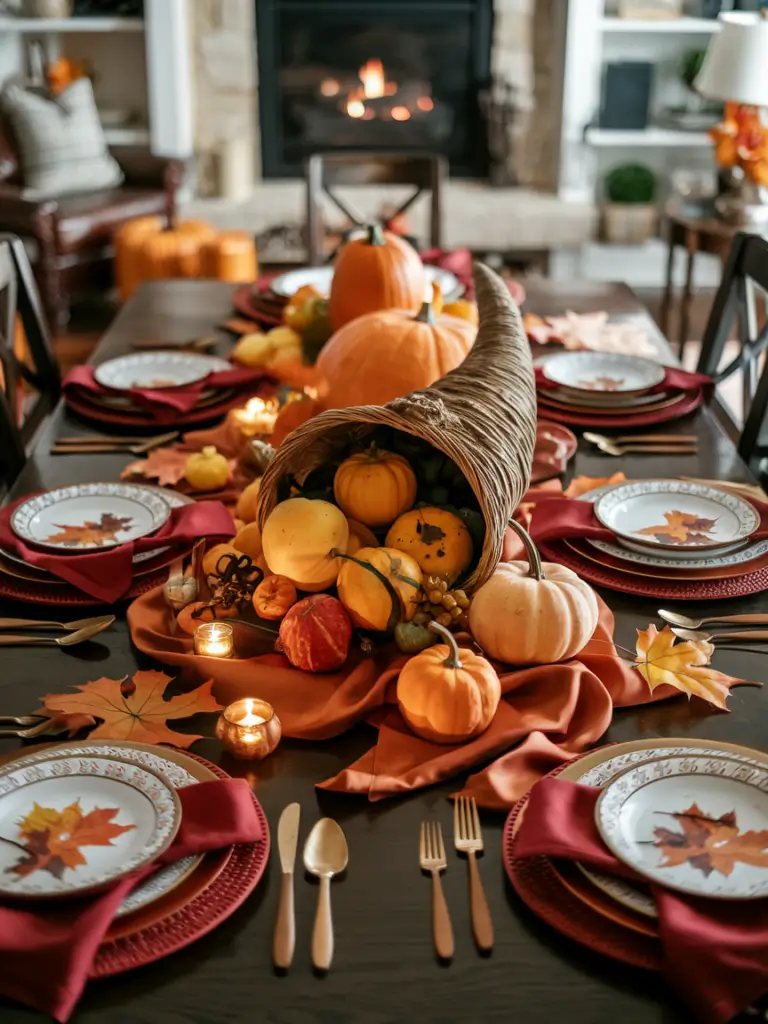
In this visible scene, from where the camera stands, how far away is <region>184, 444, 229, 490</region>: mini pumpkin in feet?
4.87

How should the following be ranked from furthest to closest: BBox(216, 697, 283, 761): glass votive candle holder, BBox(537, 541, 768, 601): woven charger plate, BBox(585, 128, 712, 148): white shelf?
BBox(585, 128, 712, 148): white shelf, BBox(537, 541, 768, 601): woven charger plate, BBox(216, 697, 283, 761): glass votive candle holder

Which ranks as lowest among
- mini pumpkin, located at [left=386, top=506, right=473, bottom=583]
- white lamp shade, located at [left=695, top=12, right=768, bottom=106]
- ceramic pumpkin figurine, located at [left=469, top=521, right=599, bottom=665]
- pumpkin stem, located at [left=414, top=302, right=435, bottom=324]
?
ceramic pumpkin figurine, located at [left=469, top=521, right=599, bottom=665]

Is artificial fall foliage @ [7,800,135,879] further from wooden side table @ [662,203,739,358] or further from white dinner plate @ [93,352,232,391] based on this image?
wooden side table @ [662,203,739,358]

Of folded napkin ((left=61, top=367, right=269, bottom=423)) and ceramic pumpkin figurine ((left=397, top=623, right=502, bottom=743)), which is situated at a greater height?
ceramic pumpkin figurine ((left=397, top=623, right=502, bottom=743))

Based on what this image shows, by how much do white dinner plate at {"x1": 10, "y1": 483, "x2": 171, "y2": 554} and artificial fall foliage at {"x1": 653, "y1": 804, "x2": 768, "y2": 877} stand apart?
70 cm

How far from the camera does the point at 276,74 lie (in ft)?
16.8

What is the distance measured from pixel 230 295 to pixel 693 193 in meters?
2.29

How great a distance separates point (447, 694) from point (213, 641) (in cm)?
25

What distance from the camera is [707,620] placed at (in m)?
1.18

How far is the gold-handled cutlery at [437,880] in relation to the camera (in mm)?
757

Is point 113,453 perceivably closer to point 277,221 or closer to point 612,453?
point 612,453

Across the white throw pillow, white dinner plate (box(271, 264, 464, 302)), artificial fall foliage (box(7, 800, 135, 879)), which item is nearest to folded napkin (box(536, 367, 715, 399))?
white dinner plate (box(271, 264, 464, 302))

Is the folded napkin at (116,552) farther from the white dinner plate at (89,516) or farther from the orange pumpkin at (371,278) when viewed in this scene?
the orange pumpkin at (371,278)

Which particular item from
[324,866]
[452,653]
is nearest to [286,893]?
[324,866]
